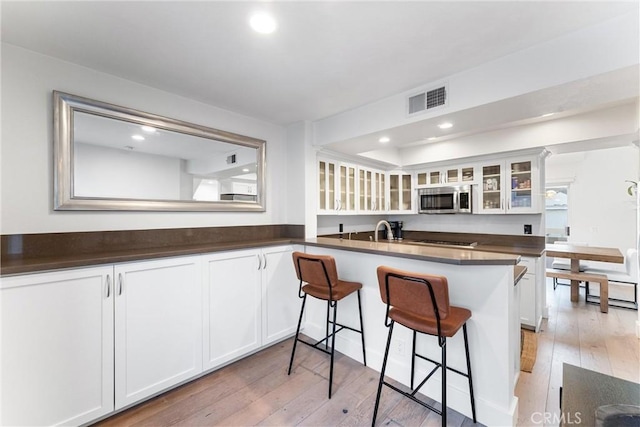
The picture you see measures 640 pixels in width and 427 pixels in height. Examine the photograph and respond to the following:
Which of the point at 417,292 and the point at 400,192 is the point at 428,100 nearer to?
the point at 417,292

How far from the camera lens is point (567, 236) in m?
5.71

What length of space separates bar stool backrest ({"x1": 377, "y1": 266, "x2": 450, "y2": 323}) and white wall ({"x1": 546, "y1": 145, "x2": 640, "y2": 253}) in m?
5.75

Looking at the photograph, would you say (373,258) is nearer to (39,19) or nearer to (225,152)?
(225,152)

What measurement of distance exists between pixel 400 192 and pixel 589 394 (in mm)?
3987

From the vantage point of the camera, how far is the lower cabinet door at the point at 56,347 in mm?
1435

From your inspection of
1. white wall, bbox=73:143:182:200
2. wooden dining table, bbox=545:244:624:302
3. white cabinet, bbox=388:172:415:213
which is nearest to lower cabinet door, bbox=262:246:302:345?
white wall, bbox=73:143:182:200

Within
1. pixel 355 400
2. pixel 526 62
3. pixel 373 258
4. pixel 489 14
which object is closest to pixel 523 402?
pixel 355 400

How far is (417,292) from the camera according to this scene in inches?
60.5

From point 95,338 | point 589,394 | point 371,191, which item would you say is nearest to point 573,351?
point 589,394

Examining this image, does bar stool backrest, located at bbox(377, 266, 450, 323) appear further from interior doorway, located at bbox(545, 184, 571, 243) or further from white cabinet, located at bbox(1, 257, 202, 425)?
interior doorway, located at bbox(545, 184, 571, 243)

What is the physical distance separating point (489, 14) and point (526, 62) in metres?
0.54

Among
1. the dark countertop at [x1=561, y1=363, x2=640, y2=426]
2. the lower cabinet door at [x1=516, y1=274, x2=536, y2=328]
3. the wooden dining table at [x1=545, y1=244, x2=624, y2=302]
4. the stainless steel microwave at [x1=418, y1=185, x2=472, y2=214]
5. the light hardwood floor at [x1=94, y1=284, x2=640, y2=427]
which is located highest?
the stainless steel microwave at [x1=418, y1=185, x2=472, y2=214]

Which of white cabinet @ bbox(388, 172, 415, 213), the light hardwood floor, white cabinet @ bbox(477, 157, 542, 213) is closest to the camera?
the light hardwood floor

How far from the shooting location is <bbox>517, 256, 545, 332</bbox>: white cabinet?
3027 mm
